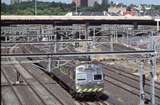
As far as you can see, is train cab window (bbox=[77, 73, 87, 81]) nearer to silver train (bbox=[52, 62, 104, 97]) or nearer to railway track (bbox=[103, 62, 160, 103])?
silver train (bbox=[52, 62, 104, 97])

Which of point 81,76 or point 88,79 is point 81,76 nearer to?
point 81,76

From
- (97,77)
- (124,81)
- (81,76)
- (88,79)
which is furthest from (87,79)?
(124,81)

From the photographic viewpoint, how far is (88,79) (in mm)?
35344

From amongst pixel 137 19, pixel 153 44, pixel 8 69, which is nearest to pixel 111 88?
pixel 153 44

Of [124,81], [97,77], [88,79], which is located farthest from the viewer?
[124,81]

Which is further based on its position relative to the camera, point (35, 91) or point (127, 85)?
point (127, 85)

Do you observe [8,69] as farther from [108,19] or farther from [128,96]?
[108,19]

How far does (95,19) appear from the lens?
12362 cm

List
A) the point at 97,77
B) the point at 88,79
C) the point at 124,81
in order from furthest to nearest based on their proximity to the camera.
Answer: the point at 124,81, the point at 97,77, the point at 88,79

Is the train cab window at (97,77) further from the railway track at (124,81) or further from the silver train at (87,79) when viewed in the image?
the railway track at (124,81)

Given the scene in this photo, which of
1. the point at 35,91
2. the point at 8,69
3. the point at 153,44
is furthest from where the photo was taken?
the point at 8,69

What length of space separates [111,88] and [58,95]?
7106 millimetres

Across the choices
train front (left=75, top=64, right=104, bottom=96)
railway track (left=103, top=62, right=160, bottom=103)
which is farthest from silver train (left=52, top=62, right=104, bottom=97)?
railway track (left=103, top=62, right=160, bottom=103)

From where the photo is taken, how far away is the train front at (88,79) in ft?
116
